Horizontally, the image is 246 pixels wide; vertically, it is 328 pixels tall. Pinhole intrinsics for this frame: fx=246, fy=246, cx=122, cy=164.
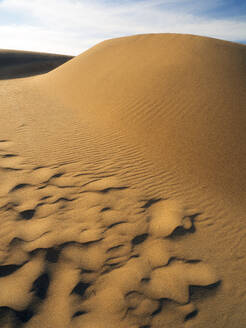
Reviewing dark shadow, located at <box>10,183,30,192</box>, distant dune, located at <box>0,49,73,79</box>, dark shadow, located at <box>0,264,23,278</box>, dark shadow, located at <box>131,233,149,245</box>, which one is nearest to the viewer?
dark shadow, located at <box>0,264,23,278</box>

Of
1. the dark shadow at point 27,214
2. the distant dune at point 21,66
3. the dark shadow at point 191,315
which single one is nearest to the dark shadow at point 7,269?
the dark shadow at point 27,214

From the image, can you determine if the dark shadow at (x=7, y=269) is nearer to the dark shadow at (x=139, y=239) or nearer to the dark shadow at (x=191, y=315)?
the dark shadow at (x=139, y=239)

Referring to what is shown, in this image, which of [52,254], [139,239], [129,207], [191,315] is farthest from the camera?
A: [129,207]

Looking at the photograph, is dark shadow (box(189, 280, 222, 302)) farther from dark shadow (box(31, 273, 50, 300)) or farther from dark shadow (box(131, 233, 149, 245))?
dark shadow (box(31, 273, 50, 300))

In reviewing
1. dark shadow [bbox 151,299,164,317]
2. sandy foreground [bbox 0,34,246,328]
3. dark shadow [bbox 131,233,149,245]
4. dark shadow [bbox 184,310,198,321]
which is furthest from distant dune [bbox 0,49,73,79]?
dark shadow [bbox 184,310,198,321]

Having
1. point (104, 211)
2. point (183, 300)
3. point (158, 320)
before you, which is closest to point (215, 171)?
point (104, 211)

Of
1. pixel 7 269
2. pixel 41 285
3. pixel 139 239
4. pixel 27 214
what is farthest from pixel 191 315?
pixel 27 214

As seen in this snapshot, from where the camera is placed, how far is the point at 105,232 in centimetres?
312

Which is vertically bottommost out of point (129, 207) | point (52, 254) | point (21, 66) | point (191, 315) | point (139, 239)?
point (191, 315)

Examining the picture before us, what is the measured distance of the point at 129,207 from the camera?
11.8 ft

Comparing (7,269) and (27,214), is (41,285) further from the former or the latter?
(27,214)

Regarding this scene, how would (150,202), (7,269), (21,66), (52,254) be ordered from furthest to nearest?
1. (21,66)
2. (150,202)
3. (52,254)
4. (7,269)

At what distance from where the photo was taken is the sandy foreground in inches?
92.0

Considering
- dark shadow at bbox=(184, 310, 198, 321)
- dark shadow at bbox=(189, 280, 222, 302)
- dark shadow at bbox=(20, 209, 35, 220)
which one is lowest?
dark shadow at bbox=(184, 310, 198, 321)
